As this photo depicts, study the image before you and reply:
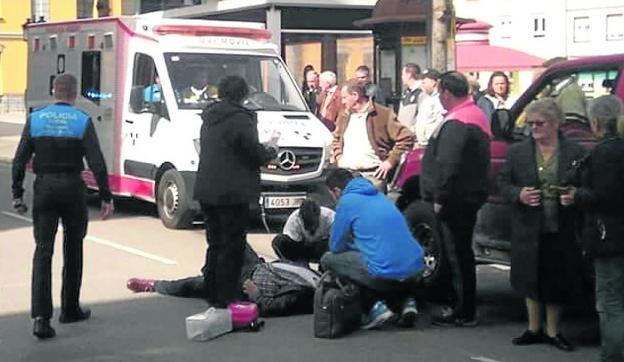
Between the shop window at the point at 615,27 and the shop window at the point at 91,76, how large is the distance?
1318 inches

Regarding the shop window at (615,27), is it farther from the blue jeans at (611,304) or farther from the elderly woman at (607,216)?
the blue jeans at (611,304)

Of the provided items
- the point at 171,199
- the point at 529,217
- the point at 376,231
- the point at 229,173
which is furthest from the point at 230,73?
the point at 529,217

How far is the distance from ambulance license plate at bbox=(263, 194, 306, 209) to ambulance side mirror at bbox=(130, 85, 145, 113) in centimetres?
232

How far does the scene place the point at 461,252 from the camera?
870 cm

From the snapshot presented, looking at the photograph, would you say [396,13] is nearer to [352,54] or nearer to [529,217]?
[352,54]

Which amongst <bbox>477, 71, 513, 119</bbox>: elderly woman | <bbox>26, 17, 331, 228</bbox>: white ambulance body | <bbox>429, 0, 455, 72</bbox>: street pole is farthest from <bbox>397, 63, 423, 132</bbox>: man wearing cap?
<bbox>429, 0, 455, 72</bbox>: street pole

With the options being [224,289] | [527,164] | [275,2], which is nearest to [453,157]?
[527,164]

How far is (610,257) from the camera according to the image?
6.95 metres

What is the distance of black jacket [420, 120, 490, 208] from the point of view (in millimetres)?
8406

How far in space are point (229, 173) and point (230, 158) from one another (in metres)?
0.11

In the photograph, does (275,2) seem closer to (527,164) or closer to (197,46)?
(197,46)

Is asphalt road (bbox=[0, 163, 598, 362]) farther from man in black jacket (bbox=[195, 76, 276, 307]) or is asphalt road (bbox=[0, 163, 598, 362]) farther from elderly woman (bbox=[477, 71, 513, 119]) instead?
elderly woman (bbox=[477, 71, 513, 119])

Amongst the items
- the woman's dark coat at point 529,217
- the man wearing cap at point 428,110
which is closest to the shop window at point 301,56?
the man wearing cap at point 428,110

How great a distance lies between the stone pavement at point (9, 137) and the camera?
92.4ft
